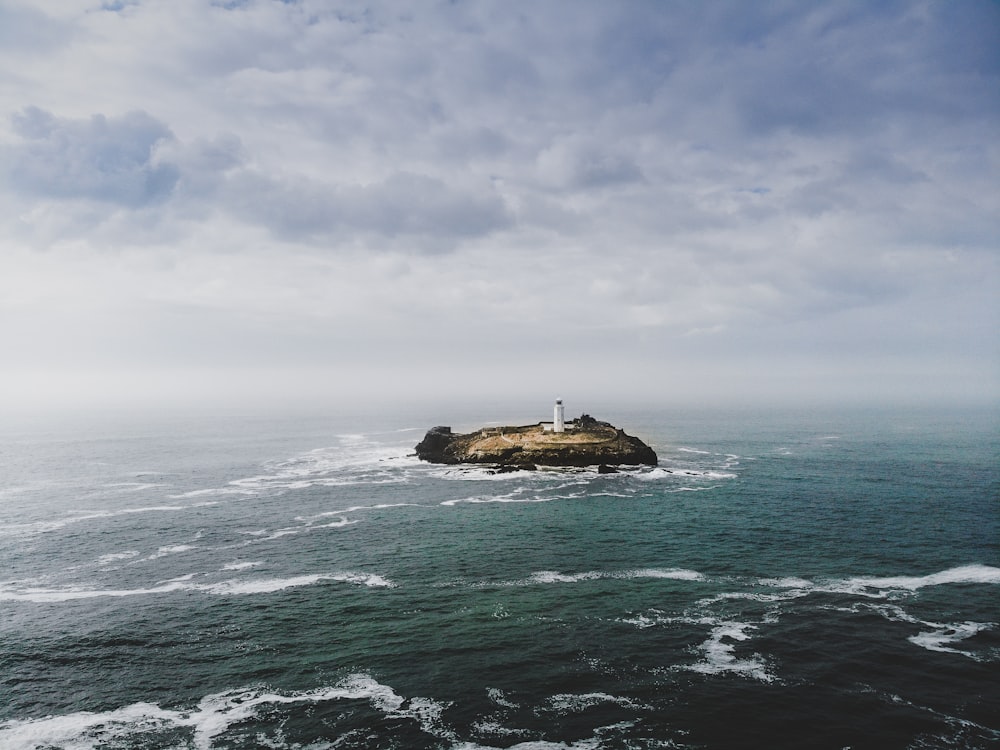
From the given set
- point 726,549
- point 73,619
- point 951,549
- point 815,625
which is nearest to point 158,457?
point 73,619

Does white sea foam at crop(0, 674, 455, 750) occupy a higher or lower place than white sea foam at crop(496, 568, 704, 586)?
lower

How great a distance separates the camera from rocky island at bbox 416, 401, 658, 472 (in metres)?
122

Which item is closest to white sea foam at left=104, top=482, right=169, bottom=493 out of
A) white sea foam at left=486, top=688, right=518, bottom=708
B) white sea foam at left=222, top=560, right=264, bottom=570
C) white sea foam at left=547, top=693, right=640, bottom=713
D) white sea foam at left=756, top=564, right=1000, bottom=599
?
white sea foam at left=222, top=560, right=264, bottom=570

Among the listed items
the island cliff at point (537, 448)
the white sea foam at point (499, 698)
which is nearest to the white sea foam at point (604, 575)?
the white sea foam at point (499, 698)

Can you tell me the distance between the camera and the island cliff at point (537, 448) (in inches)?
4801

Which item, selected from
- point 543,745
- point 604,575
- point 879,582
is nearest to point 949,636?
point 879,582

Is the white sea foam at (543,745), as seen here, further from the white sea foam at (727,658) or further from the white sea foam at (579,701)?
the white sea foam at (727,658)

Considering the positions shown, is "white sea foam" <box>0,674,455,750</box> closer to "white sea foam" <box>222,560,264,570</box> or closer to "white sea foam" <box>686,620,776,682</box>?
"white sea foam" <box>686,620,776,682</box>

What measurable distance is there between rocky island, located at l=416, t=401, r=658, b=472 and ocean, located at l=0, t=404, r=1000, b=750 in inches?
998

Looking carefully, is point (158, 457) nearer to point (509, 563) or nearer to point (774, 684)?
point (509, 563)

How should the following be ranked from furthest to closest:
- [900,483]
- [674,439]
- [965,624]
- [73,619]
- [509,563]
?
[674,439] < [900,483] < [509,563] < [73,619] < [965,624]

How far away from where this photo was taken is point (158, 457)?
147875 millimetres

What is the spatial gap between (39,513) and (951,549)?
122 m

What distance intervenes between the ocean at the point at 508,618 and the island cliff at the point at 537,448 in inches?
1003
